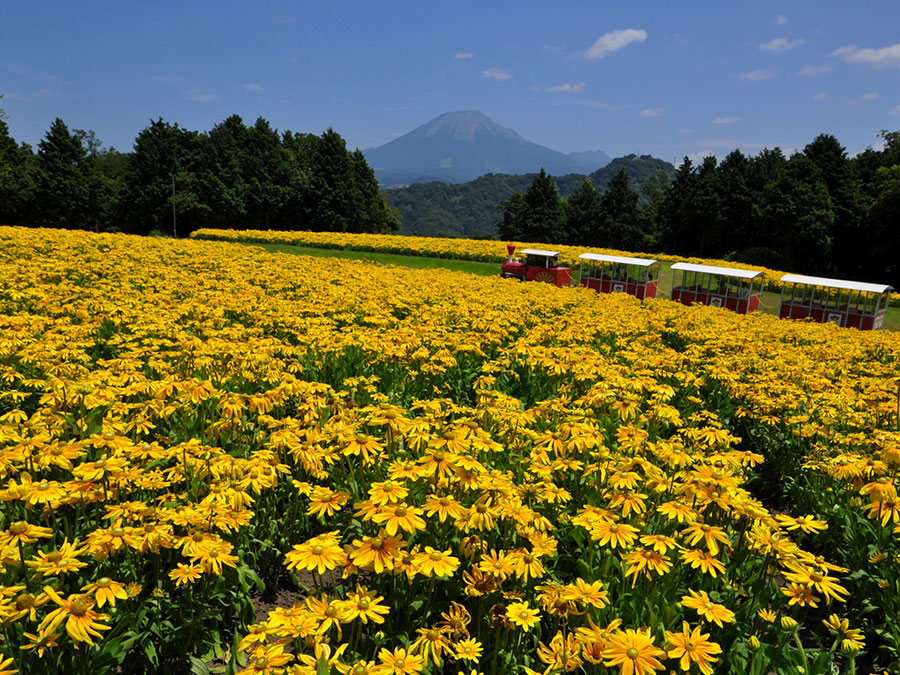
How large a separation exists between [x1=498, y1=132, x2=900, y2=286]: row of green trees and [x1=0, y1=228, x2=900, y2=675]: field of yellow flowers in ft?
158

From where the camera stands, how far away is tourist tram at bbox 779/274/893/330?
1912 cm

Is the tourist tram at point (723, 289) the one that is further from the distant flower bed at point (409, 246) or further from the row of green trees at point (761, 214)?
the row of green trees at point (761, 214)

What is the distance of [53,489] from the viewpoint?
9.14ft

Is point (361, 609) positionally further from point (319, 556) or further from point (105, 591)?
point (105, 591)

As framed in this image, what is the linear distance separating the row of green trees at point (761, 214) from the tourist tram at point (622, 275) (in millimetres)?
29647

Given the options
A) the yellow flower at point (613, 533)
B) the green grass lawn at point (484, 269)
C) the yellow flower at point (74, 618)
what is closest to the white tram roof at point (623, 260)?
the green grass lawn at point (484, 269)

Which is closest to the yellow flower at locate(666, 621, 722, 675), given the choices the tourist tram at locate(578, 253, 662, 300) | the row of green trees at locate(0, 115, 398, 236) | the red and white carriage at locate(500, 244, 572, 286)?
the tourist tram at locate(578, 253, 662, 300)

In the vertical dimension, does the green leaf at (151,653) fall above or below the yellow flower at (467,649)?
below

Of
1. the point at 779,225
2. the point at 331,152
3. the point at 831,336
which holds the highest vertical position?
the point at 331,152

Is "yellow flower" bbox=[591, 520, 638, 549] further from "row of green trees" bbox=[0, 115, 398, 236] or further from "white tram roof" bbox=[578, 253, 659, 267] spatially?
"row of green trees" bbox=[0, 115, 398, 236]

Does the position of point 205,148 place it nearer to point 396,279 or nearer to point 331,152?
point 331,152

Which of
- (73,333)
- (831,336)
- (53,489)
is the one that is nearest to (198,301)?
(73,333)

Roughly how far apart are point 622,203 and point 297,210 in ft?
141

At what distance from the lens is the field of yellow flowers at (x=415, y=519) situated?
2496mm
